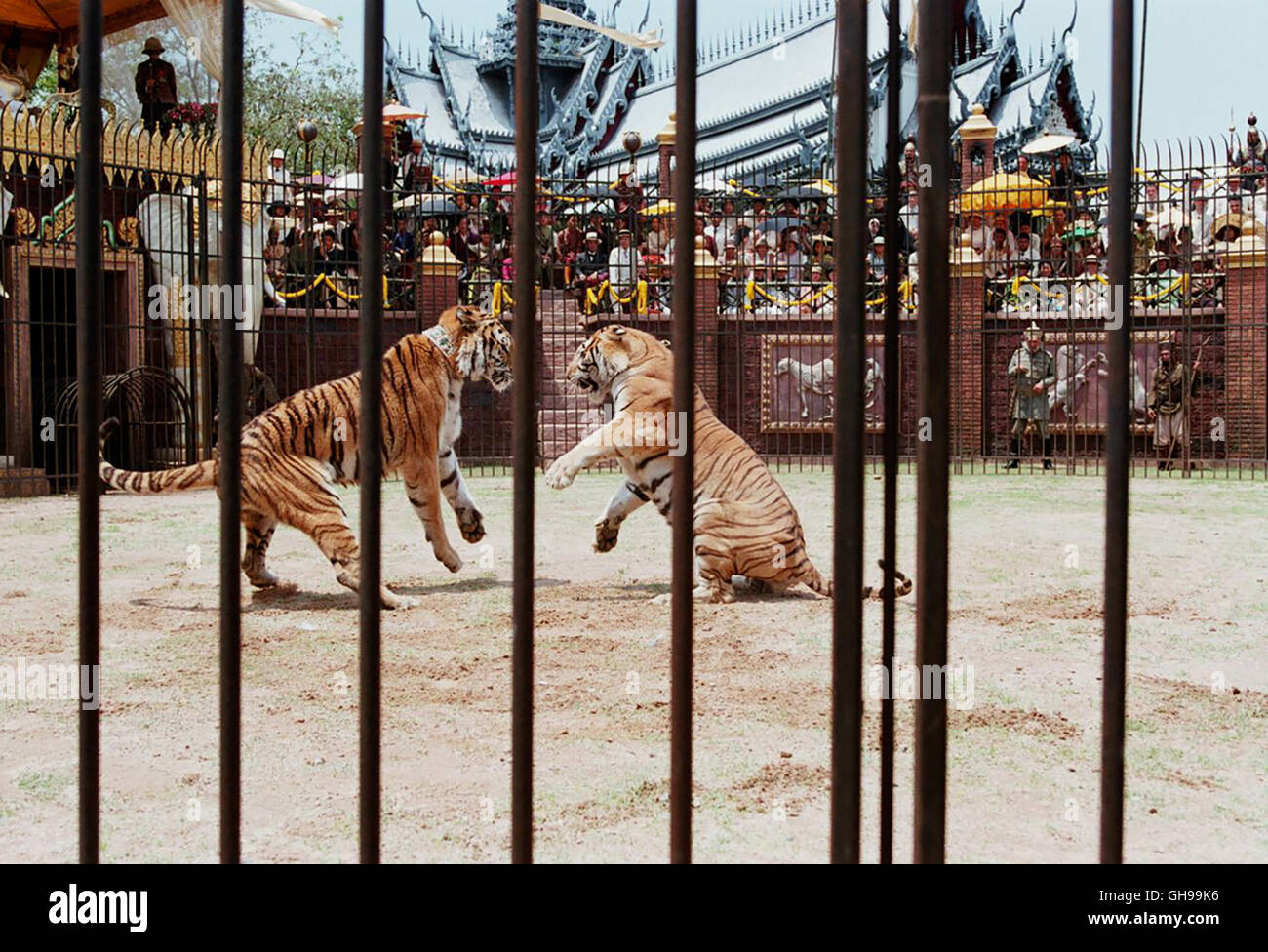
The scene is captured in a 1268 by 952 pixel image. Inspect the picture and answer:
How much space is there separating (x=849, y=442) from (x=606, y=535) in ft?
22.8

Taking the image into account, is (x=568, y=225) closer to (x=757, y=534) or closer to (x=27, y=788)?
(x=757, y=534)

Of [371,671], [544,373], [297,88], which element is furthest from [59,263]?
[297,88]

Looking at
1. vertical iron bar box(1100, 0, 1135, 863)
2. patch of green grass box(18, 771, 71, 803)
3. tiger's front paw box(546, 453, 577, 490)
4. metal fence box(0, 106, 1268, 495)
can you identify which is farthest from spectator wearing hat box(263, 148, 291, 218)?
vertical iron bar box(1100, 0, 1135, 863)

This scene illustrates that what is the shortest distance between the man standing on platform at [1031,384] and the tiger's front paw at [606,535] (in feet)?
37.9

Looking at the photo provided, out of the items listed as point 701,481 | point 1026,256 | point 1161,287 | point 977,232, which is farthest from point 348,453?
point 1161,287

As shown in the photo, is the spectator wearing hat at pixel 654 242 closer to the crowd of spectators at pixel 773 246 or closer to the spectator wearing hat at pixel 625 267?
the crowd of spectators at pixel 773 246

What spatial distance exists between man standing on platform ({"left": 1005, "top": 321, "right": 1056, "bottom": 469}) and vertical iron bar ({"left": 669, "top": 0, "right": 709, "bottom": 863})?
58.6 ft

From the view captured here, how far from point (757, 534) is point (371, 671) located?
235 inches

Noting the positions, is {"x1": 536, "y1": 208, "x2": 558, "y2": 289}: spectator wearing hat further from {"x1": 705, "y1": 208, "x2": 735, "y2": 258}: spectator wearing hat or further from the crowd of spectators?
{"x1": 705, "y1": 208, "x2": 735, "y2": 258}: spectator wearing hat

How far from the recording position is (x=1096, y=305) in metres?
19.4

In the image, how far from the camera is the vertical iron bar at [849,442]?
1.82 meters

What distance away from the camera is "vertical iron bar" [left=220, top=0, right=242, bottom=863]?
1877mm

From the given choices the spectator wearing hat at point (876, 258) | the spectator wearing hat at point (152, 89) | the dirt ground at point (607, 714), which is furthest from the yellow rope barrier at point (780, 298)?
the dirt ground at point (607, 714)
